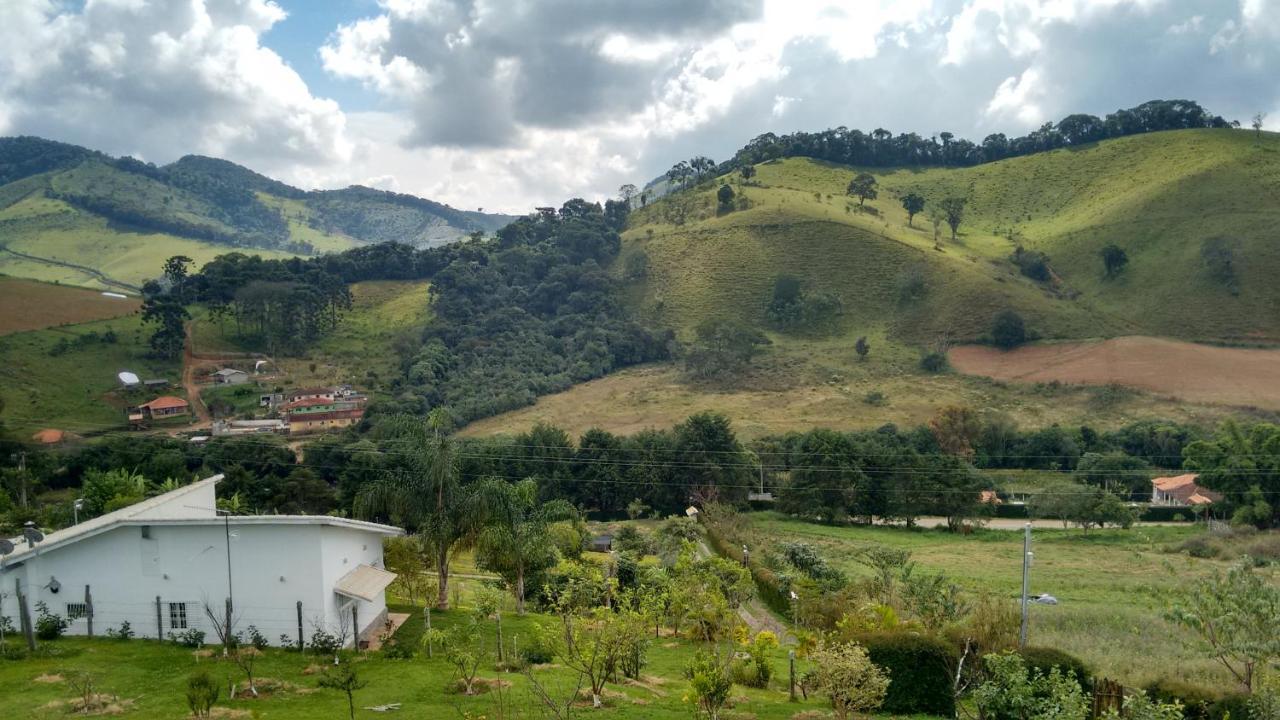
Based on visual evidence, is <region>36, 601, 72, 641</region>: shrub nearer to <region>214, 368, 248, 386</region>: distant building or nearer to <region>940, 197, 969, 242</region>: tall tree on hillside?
<region>214, 368, 248, 386</region>: distant building

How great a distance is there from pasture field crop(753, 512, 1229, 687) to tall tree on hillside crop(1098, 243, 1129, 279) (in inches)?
1952

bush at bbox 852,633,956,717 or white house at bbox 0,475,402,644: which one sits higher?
white house at bbox 0,475,402,644

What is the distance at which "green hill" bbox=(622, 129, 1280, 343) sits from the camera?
7606 centimetres

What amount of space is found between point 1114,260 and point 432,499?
79688 mm

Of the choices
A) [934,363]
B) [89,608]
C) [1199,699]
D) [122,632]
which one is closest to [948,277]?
[934,363]

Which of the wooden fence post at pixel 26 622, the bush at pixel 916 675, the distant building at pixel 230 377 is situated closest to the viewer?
the bush at pixel 916 675

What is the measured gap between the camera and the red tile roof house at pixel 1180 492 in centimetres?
4223

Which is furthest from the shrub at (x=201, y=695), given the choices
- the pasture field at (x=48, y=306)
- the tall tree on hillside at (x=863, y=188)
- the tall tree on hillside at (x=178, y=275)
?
the tall tree on hillside at (x=863, y=188)

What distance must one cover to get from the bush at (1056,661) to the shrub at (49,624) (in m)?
18.5

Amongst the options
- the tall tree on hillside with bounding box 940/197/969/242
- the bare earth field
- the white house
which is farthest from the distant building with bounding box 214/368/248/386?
the tall tree on hillside with bounding box 940/197/969/242

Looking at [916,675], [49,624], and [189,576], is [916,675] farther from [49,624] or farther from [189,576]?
[49,624]

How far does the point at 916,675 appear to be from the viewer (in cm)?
1455

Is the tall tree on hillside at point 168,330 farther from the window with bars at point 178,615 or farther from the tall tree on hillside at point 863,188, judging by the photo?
the tall tree on hillside at point 863,188

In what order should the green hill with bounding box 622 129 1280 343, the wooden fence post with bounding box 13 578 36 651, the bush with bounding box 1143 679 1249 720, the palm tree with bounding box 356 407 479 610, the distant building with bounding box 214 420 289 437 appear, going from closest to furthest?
the bush with bounding box 1143 679 1249 720 → the wooden fence post with bounding box 13 578 36 651 → the palm tree with bounding box 356 407 479 610 → the distant building with bounding box 214 420 289 437 → the green hill with bounding box 622 129 1280 343
